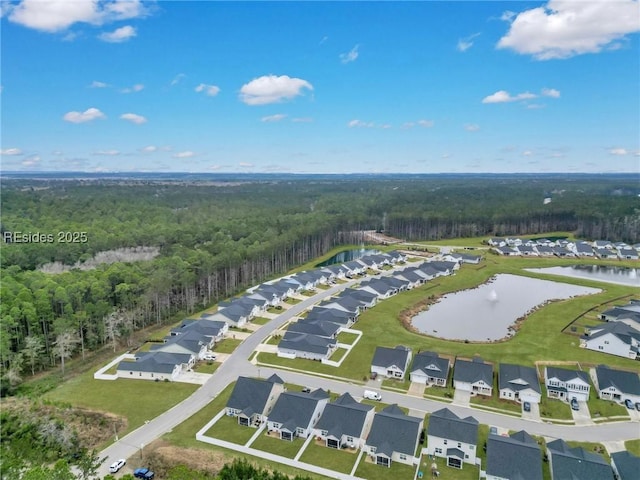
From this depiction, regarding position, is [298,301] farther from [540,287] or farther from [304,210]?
[304,210]

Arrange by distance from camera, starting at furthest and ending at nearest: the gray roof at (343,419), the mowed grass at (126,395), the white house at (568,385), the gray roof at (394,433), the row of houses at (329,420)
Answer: the white house at (568,385) < the mowed grass at (126,395) < the gray roof at (343,419) < the row of houses at (329,420) < the gray roof at (394,433)

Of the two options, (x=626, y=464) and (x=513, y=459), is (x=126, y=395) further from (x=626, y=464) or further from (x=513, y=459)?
(x=626, y=464)

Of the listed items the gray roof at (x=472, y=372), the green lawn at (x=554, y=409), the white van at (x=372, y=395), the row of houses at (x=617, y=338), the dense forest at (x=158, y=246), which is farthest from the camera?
the dense forest at (x=158, y=246)

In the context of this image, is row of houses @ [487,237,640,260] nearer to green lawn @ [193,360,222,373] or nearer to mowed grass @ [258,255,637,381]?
mowed grass @ [258,255,637,381]

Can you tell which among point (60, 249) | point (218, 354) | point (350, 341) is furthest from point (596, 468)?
point (60, 249)

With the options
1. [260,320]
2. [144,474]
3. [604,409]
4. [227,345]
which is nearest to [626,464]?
[604,409]

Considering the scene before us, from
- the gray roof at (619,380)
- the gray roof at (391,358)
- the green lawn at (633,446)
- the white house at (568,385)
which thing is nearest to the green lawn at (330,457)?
the gray roof at (391,358)

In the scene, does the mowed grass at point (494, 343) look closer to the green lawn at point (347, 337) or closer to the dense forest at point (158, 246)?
the green lawn at point (347, 337)
